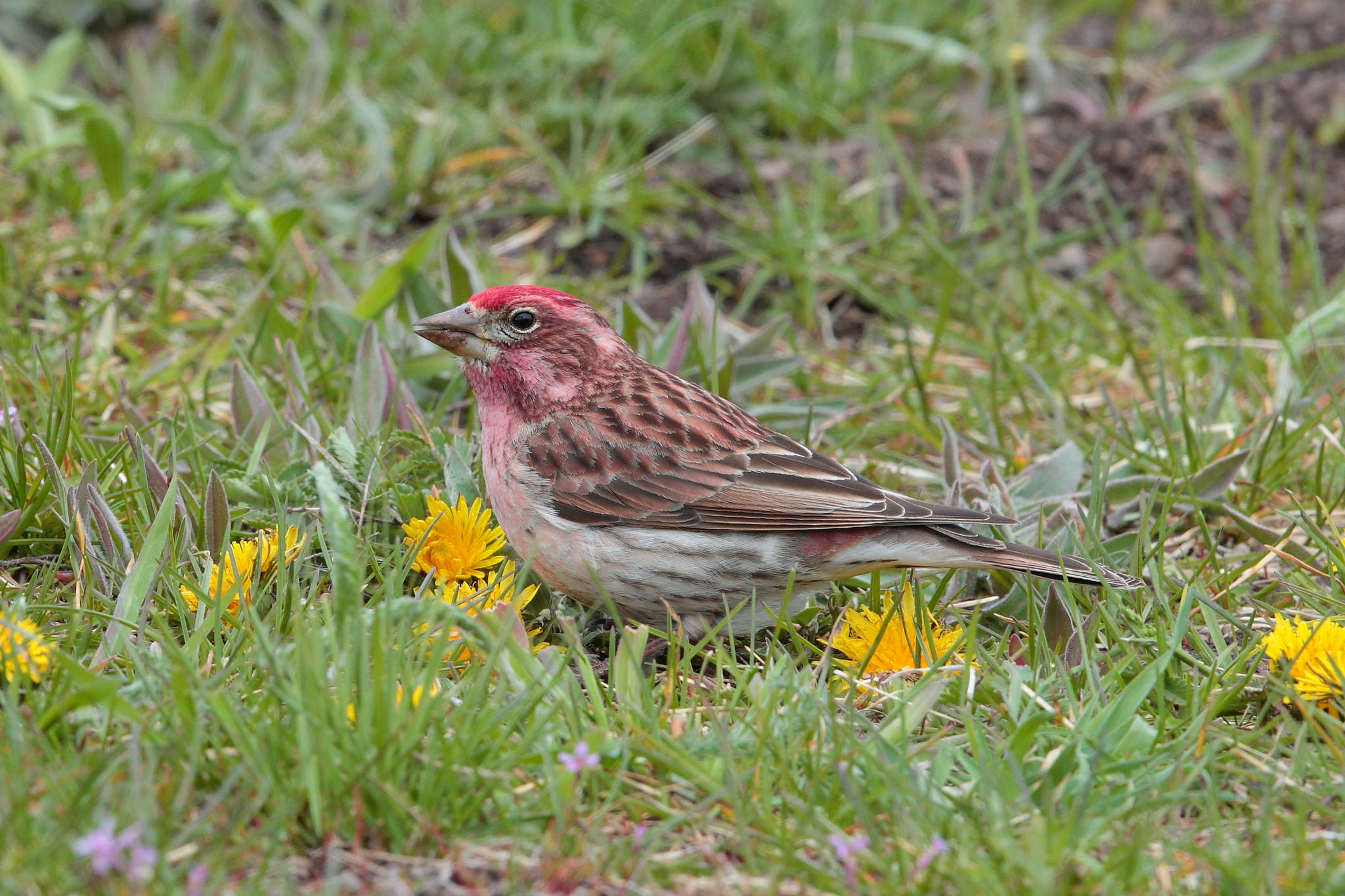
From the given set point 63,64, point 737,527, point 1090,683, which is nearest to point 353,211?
point 63,64

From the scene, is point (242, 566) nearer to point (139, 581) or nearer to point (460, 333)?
point (139, 581)

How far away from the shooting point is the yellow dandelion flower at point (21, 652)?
321cm

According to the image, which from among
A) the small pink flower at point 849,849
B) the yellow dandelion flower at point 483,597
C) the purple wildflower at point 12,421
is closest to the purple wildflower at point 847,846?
the small pink flower at point 849,849

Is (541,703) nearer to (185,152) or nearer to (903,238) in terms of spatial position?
(903,238)

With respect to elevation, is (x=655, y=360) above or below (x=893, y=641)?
above

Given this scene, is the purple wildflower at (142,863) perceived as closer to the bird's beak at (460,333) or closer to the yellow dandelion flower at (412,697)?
the yellow dandelion flower at (412,697)

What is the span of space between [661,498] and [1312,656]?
192 centimetres

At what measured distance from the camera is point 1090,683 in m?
3.74

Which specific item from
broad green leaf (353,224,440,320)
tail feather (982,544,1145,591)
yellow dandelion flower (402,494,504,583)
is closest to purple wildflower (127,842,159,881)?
yellow dandelion flower (402,494,504,583)

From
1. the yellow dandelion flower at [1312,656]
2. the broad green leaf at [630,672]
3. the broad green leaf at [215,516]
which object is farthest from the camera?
the broad green leaf at [215,516]

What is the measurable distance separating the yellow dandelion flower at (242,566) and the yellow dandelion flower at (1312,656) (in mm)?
2714

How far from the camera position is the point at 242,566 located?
Answer: 3.97m

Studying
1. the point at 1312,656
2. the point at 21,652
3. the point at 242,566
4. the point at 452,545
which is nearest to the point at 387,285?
the point at 452,545

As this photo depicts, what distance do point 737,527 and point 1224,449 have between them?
2.10 metres
